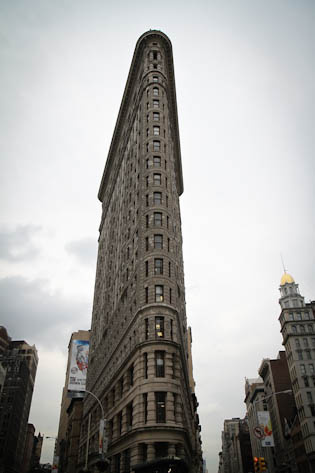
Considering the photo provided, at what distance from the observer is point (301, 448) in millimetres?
90312

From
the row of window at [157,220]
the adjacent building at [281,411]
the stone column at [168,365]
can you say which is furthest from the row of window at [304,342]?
the stone column at [168,365]

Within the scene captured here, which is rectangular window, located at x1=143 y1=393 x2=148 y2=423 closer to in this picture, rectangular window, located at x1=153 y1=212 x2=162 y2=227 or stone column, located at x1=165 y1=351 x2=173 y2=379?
stone column, located at x1=165 y1=351 x2=173 y2=379

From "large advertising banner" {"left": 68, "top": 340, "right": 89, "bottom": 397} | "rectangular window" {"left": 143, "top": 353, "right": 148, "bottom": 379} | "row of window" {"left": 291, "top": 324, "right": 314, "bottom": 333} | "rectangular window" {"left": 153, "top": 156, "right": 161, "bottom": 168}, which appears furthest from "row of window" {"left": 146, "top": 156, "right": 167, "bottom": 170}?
"row of window" {"left": 291, "top": 324, "right": 314, "bottom": 333}

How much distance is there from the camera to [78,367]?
61719 millimetres

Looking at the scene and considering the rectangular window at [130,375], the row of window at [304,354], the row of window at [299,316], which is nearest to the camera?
the rectangular window at [130,375]

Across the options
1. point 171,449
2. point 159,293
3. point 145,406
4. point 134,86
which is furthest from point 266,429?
point 134,86

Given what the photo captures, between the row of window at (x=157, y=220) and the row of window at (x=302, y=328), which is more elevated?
the row of window at (x=302, y=328)

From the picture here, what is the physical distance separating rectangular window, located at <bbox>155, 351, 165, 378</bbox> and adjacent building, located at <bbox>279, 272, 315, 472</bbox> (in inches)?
2423

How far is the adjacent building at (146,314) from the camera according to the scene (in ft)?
122

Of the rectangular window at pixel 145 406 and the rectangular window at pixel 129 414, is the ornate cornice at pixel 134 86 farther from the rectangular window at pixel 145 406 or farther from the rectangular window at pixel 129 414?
the rectangular window at pixel 145 406

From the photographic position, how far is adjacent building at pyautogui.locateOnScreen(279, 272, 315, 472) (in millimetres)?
85750

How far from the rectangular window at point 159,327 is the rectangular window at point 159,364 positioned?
7.11 ft

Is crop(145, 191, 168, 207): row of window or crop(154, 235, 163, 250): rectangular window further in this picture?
crop(145, 191, 168, 207): row of window

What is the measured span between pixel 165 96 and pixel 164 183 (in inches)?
983
